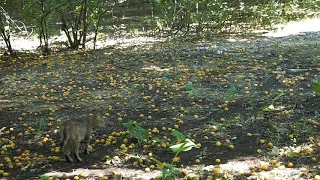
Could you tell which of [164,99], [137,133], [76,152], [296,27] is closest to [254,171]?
[137,133]

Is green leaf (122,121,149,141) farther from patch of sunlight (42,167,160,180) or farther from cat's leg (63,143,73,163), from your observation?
cat's leg (63,143,73,163)

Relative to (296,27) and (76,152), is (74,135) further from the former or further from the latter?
(296,27)

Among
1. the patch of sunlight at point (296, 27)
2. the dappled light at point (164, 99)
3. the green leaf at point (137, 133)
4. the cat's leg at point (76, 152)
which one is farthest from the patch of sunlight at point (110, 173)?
the patch of sunlight at point (296, 27)

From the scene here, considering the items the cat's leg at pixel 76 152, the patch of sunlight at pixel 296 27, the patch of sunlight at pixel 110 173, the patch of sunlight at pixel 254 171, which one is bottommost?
the patch of sunlight at pixel 110 173

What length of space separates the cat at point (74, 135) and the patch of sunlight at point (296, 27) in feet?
31.8

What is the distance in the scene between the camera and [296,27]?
48.0 feet

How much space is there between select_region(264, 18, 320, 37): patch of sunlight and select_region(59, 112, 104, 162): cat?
9685 millimetres

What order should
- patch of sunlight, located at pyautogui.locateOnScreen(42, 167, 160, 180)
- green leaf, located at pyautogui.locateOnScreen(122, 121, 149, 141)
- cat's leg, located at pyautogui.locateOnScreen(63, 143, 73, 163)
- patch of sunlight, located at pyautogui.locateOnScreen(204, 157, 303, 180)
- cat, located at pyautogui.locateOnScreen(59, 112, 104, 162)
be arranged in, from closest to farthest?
patch of sunlight, located at pyautogui.locateOnScreen(204, 157, 303, 180) → patch of sunlight, located at pyautogui.locateOnScreen(42, 167, 160, 180) → cat, located at pyautogui.locateOnScreen(59, 112, 104, 162) → cat's leg, located at pyautogui.locateOnScreen(63, 143, 73, 163) → green leaf, located at pyautogui.locateOnScreen(122, 121, 149, 141)

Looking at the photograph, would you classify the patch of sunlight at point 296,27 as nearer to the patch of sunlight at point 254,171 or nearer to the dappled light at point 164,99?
the dappled light at point 164,99

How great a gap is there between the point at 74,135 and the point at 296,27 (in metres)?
11.7

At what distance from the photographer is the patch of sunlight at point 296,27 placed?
13.6 meters

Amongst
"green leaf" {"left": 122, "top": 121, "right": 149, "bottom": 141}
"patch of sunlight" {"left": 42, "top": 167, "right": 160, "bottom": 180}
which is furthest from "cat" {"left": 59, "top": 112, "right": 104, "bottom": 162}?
"green leaf" {"left": 122, "top": 121, "right": 149, "bottom": 141}

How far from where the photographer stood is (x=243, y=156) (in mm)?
4980

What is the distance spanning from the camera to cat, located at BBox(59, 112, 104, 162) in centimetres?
473
